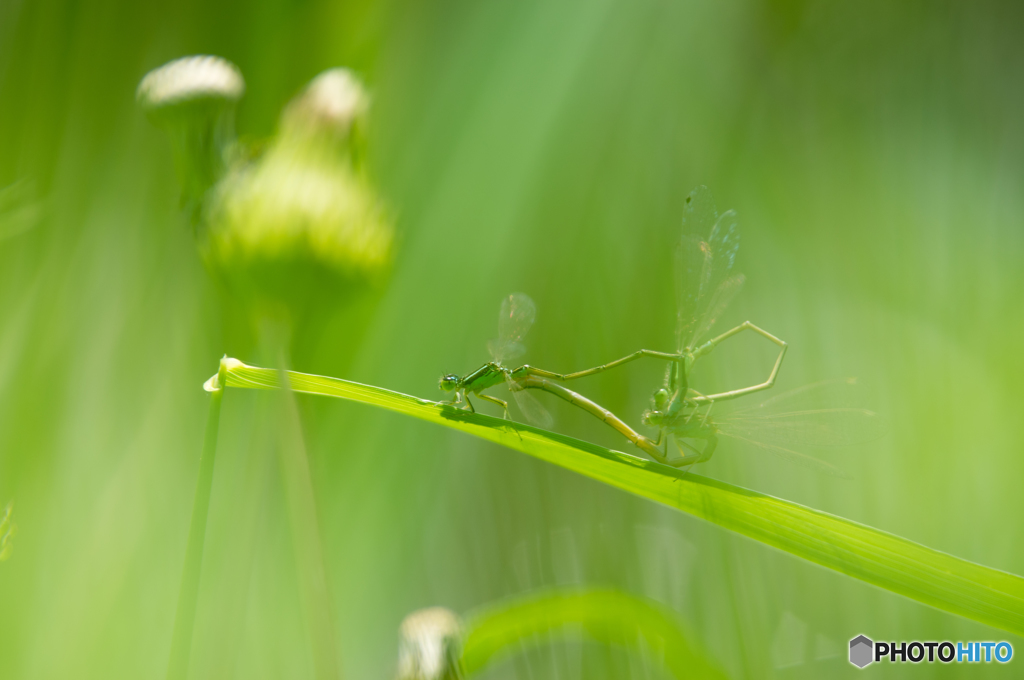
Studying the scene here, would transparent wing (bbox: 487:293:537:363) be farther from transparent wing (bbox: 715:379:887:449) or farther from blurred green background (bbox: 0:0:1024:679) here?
transparent wing (bbox: 715:379:887:449)

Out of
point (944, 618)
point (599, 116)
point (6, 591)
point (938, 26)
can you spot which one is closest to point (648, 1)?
point (599, 116)

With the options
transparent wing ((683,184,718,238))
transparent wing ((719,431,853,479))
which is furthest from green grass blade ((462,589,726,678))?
transparent wing ((683,184,718,238))

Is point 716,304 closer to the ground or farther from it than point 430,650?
farther from it

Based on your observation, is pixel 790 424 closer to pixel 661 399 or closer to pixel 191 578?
pixel 661 399

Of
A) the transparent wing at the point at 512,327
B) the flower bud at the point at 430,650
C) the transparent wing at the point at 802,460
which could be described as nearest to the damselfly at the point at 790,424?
the transparent wing at the point at 802,460

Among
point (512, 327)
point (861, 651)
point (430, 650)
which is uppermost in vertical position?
point (512, 327)

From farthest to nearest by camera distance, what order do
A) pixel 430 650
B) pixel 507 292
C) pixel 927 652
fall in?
pixel 507 292
pixel 927 652
pixel 430 650

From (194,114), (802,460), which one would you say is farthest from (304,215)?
(802,460)
